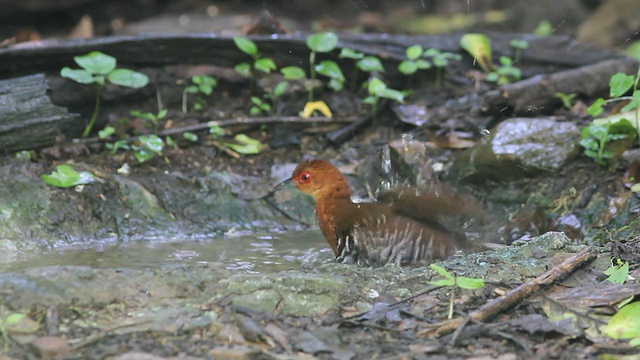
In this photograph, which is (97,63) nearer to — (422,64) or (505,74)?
(422,64)

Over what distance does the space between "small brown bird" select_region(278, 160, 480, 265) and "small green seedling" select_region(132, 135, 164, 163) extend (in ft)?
5.37

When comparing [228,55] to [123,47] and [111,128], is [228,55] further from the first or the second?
[111,128]

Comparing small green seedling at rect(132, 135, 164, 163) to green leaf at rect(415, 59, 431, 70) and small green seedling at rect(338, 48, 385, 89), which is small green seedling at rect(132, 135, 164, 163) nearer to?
small green seedling at rect(338, 48, 385, 89)

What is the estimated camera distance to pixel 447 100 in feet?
21.7

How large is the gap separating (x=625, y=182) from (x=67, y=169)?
11.8ft

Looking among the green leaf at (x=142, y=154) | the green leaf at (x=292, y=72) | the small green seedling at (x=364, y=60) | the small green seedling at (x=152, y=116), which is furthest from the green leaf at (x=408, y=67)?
the green leaf at (x=142, y=154)

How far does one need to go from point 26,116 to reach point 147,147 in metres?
0.85

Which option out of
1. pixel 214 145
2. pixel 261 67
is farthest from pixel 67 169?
pixel 261 67

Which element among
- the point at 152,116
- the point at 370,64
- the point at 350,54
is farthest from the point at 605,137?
the point at 152,116

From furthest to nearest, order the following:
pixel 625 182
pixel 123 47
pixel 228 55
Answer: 1. pixel 228 55
2. pixel 123 47
3. pixel 625 182

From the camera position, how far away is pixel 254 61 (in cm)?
665

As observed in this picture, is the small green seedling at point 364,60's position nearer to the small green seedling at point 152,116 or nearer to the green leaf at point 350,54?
the green leaf at point 350,54

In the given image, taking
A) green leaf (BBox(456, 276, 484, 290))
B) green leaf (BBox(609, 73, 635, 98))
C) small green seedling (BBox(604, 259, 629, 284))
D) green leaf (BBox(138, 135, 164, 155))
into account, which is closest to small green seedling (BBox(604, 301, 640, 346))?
small green seedling (BBox(604, 259, 629, 284))

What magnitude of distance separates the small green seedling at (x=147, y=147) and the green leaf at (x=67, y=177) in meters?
0.53
